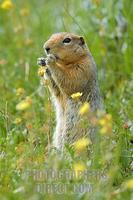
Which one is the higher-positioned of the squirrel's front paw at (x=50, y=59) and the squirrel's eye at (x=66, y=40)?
the squirrel's eye at (x=66, y=40)

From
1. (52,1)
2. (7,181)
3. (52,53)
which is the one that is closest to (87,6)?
(52,1)

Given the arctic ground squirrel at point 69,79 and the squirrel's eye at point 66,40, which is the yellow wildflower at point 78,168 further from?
the squirrel's eye at point 66,40

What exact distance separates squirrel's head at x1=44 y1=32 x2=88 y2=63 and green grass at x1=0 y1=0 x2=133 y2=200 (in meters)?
0.31

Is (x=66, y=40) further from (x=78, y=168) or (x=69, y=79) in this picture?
(x=78, y=168)

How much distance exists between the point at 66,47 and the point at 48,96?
928 millimetres

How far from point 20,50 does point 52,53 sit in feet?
8.41

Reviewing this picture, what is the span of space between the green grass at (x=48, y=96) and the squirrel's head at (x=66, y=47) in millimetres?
314

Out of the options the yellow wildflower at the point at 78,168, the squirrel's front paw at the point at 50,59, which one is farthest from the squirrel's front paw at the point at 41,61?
the yellow wildflower at the point at 78,168

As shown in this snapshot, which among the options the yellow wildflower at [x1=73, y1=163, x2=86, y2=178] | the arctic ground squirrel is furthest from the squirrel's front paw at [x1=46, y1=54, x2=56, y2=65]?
the yellow wildflower at [x1=73, y1=163, x2=86, y2=178]

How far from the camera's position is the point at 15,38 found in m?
8.50

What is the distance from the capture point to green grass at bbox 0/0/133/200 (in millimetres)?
4078

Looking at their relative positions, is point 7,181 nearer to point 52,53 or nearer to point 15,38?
point 52,53

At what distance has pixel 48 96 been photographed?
497 cm

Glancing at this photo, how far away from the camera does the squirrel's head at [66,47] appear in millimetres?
5637
